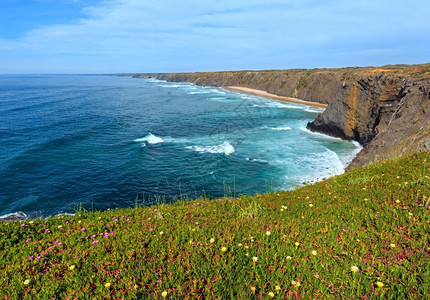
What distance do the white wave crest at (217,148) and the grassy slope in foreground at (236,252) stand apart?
2526cm

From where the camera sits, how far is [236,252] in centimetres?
426

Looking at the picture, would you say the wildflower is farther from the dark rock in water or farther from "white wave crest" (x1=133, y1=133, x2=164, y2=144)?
"white wave crest" (x1=133, y1=133, x2=164, y2=144)

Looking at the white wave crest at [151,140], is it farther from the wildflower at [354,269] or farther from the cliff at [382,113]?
the wildflower at [354,269]

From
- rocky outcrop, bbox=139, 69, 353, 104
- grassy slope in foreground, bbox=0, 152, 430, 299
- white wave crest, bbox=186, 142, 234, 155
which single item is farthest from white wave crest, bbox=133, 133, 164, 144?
rocky outcrop, bbox=139, 69, 353, 104

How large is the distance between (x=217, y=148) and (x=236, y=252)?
29254 mm

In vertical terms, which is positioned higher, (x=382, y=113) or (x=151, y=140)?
(x=382, y=113)

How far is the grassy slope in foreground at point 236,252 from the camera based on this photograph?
344cm

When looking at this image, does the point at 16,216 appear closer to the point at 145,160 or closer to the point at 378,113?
the point at 145,160

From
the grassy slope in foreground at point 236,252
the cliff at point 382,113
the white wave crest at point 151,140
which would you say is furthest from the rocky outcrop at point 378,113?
the white wave crest at point 151,140

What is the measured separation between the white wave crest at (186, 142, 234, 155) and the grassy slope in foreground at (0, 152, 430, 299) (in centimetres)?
2526

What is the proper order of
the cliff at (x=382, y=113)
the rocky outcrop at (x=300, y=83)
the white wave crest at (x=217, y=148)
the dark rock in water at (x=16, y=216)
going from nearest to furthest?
the dark rock in water at (x=16, y=216) < the cliff at (x=382, y=113) < the white wave crest at (x=217, y=148) < the rocky outcrop at (x=300, y=83)

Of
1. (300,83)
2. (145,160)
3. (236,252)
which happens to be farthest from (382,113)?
(300,83)

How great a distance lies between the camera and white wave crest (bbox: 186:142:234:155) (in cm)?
3194

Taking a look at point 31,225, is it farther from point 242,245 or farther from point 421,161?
point 421,161
